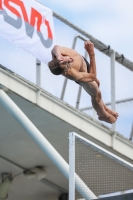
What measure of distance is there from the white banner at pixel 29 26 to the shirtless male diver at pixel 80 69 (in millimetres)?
3111

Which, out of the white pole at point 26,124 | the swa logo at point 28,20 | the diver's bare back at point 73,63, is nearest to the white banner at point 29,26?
the swa logo at point 28,20

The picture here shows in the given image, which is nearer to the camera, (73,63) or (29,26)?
(73,63)

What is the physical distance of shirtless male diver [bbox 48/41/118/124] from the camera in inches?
456

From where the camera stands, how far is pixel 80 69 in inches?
478

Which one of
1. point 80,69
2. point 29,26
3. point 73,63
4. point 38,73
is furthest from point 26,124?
point 73,63

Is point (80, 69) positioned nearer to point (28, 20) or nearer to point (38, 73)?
point (38, 73)

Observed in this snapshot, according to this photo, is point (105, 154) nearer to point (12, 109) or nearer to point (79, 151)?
point (79, 151)

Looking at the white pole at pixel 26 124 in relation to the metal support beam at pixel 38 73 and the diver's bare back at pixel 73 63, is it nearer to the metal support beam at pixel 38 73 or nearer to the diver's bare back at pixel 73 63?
the metal support beam at pixel 38 73

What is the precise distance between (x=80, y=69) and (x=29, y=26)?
11.5 feet

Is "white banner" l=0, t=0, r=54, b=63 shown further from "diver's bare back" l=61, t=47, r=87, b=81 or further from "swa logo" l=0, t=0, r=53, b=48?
"diver's bare back" l=61, t=47, r=87, b=81

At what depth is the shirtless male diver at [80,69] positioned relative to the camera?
1157 centimetres

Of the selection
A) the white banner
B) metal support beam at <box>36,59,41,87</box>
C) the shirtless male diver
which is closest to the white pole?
metal support beam at <box>36,59,41,87</box>

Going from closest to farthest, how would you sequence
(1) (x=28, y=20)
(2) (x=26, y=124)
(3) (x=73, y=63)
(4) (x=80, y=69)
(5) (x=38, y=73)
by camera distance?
(3) (x=73, y=63)
(4) (x=80, y=69)
(2) (x=26, y=124)
(5) (x=38, y=73)
(1) (x=28, y=20)

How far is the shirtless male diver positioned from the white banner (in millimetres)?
3111
